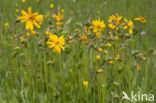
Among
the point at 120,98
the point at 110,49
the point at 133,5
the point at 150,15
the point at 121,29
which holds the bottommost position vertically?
the point at 120,98

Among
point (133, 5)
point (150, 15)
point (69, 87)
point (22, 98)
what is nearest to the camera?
point (22, 98)

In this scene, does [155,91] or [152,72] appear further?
[152,72]

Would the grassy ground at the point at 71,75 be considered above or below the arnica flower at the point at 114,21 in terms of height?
below

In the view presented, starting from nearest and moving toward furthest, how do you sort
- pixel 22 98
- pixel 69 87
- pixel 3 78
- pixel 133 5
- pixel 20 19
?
pixel 20 19, pixel 22 98, pixel 69 87, pixel 3 78, pixel 133 5

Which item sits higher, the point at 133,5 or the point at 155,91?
the point at 133,5

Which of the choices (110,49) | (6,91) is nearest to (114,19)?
(110,49)

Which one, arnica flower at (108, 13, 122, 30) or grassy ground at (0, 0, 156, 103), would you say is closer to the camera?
grassy ground at (0, 0, 156, 103)

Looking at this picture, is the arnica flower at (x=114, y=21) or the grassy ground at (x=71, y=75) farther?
the arnica flower at (x=114, y=21)

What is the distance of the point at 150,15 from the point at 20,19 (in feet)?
12.3

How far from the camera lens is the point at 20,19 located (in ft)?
6.26

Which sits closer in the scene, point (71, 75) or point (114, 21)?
point (114, 21)

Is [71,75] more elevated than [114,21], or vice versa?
[114,21]

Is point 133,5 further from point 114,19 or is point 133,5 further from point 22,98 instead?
point 22,98

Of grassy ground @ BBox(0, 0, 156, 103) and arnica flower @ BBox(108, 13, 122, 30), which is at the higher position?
arnica flower @ BBox(108, 13, 122, 30)
